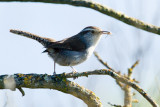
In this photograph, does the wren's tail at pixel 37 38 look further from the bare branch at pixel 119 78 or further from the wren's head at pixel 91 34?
the bare branch at pixel 119 78

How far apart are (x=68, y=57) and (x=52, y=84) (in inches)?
61.4

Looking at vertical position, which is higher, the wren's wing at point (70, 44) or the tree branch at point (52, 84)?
the tree branch at point (52, 84)

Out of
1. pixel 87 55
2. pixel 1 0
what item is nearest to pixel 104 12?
pixel 1 0

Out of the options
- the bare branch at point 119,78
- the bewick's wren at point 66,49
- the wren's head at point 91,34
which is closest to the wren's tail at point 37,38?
the bewick's wren at point 66,49

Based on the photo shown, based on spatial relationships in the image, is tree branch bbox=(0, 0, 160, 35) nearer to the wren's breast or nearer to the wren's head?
the wren's breast

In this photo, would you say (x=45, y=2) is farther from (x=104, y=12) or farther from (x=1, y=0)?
(x=104, y=12)

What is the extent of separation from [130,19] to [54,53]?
1.74 meters

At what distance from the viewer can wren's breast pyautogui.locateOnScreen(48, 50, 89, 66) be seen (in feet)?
15.1

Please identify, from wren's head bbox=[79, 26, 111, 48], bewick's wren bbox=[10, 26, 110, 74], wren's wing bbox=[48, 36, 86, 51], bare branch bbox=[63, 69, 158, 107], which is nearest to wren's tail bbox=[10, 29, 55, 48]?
bewick's wren bbox=[10, 26, 110, 74]

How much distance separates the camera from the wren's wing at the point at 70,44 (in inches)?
183

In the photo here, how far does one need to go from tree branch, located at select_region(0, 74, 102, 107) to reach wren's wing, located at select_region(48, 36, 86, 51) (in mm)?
1524

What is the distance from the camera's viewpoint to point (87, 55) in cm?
474

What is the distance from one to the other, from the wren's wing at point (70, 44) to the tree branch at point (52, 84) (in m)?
1.52

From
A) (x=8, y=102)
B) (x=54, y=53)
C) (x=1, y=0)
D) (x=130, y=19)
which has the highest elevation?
(x=1, y=0)
